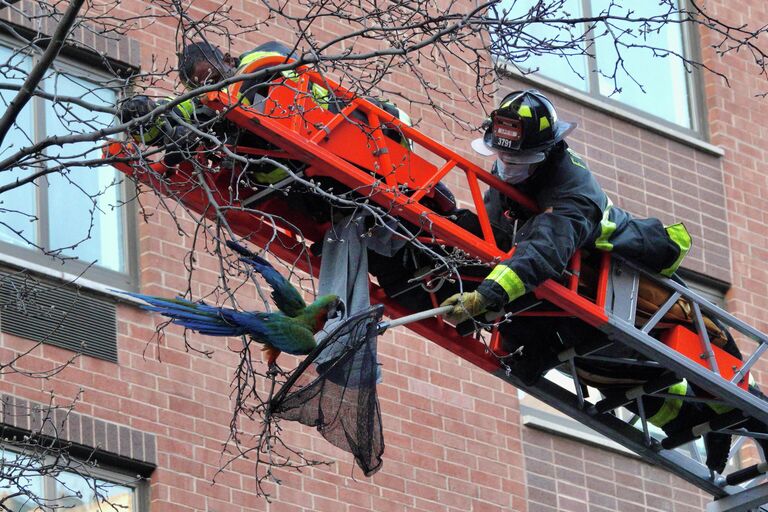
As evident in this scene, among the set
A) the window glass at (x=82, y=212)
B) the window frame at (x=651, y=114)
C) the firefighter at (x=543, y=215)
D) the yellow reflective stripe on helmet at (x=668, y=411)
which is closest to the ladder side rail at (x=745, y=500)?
the yellow reflective stripe on helmet at (x=668, y=411)

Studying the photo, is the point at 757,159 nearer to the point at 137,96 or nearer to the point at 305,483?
the point at 305,483

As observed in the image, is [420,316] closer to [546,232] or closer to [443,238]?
[443,238]

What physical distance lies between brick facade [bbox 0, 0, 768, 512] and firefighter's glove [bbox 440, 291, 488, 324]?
1.13m

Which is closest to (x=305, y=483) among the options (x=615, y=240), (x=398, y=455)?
(x=398, y=455)

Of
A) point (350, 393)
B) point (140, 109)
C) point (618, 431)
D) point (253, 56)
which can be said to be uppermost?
point (253, 56)

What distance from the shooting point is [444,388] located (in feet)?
50.9

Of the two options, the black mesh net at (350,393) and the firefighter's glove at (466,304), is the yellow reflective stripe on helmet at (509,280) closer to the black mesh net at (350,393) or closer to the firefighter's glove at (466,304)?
the firefighter's glove at (466,304)

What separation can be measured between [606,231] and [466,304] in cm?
123

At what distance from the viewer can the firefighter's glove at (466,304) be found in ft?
36.0

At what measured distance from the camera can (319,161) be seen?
35.4 feet

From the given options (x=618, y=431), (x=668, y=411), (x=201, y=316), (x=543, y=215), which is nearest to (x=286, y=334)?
(x=201, y=316)

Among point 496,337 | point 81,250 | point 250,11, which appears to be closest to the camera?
point 496,337

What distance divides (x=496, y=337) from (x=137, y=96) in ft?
11.9

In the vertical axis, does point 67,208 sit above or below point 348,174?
above
